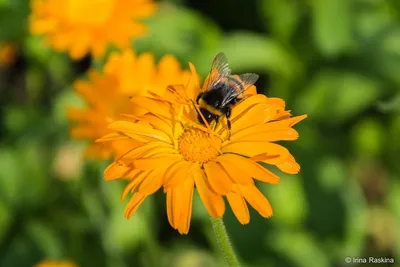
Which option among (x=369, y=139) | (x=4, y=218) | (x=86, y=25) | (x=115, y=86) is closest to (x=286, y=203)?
(x=369, y=139)

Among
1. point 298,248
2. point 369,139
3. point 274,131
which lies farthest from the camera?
point 369,139

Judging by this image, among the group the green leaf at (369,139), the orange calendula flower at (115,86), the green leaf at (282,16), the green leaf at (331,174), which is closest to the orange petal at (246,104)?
the orange calendula flower at (115,86)

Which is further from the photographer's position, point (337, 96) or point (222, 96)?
point (337, 96)

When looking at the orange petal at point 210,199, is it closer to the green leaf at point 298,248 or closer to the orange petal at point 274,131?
the orange petal at point 274,131

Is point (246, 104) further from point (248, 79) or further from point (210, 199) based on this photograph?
point (210, 199)

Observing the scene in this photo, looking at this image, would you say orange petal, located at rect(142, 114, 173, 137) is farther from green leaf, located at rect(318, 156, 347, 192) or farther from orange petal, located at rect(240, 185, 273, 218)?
green leaf, located at rect(318, 156, 347, 192)

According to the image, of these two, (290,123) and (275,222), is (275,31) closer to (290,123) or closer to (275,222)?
(275,222)
